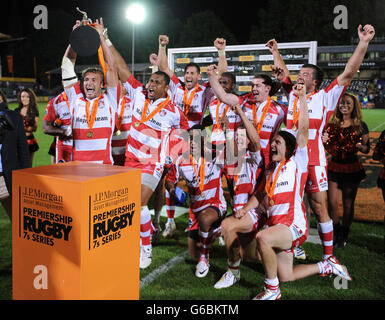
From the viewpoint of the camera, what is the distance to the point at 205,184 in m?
4.25

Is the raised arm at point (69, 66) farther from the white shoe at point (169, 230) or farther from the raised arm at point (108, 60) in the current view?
the white shoe at point (169, 230)

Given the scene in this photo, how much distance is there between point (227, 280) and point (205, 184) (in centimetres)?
109

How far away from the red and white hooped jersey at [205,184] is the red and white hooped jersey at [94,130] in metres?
0.87

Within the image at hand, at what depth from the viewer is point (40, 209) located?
68.7 inches

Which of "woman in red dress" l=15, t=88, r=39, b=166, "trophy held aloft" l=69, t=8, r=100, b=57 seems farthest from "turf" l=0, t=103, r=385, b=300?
"trophy held aloft" l=69, t=8, r=100, b=57

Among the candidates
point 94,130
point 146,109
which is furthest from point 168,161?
point 94,130

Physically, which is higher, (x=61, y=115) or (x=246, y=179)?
(x=61, y=115)

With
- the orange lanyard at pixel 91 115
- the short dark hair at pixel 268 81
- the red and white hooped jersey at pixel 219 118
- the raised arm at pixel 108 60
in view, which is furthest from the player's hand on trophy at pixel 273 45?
the orange lanyard at pixel 91 115

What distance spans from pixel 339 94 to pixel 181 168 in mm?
1939

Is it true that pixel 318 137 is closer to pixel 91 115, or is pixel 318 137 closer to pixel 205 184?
pixel 205 184

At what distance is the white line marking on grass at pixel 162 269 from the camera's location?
3.78m

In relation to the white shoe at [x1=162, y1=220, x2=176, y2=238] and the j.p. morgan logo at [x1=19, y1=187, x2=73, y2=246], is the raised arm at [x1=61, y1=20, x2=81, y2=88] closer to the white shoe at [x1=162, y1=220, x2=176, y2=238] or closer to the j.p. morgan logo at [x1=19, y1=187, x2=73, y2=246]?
the white shoe at [x1=162, y1=220, x2=176, y2=238]
